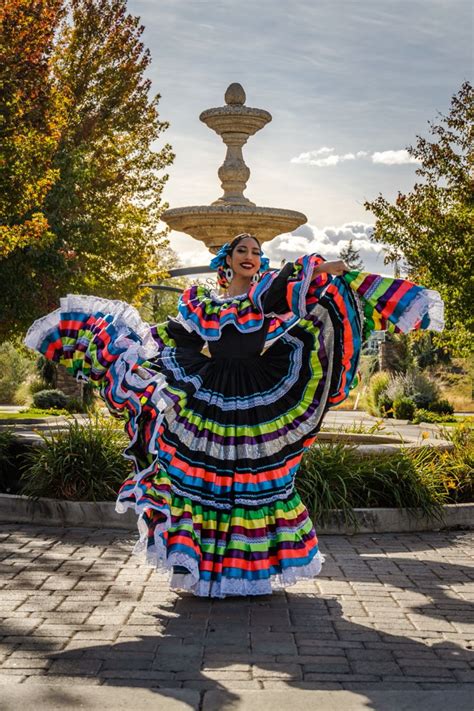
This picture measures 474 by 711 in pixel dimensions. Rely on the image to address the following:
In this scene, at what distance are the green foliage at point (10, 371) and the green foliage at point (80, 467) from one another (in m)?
28.1

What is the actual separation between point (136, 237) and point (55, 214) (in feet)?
15.8

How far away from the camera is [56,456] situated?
27.0 ft

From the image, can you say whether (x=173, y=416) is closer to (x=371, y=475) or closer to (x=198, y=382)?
(x=198, y=382)

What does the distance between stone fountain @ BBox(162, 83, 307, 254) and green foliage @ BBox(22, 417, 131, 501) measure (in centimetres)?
402

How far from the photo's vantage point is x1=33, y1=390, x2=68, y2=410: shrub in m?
26.2

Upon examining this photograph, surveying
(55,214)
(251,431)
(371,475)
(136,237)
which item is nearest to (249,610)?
(251,431)

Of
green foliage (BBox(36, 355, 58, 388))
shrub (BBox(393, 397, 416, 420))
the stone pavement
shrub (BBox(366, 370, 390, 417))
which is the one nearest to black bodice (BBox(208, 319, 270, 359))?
the stone pavement

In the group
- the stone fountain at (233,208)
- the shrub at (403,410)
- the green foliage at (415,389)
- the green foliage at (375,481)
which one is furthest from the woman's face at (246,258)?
the green foliage at (415,389)

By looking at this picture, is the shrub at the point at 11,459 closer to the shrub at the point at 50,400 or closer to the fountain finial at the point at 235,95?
the fountain finial at the point at 235,95

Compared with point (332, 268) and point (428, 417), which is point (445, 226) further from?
point (332, 268)

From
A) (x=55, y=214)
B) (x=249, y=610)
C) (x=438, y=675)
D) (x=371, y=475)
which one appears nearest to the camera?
(x=438, y=675)

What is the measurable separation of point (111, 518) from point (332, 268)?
11.1ft

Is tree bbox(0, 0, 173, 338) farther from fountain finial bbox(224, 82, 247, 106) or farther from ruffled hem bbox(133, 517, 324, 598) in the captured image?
ruffled hem bbox(133, 517, 324, 598)

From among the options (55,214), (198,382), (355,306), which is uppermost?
(55,214)
